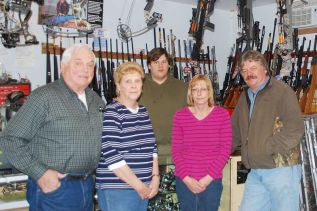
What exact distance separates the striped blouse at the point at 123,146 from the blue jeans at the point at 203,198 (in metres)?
0.44

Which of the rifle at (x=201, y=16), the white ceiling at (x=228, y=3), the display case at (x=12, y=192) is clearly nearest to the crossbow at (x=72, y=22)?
the rifle at (x=201, y=16)

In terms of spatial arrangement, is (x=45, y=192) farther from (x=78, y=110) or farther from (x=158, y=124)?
(x=158, y=124)

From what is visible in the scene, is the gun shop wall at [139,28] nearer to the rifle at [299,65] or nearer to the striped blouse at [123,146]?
the rifle at [299,65]

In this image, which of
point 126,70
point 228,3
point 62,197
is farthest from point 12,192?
point 228,3

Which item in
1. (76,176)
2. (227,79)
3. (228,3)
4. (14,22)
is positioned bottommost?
(76,176)

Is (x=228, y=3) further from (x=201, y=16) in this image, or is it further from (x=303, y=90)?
(x=303, y=90)

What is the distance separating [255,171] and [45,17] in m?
2.24

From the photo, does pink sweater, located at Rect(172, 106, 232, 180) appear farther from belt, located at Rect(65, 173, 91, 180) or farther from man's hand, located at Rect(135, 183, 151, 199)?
belt, located at Rect(65, 173, 91, 180)

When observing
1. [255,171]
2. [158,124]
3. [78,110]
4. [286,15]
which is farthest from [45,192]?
[286,15]

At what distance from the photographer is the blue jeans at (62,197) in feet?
6.52

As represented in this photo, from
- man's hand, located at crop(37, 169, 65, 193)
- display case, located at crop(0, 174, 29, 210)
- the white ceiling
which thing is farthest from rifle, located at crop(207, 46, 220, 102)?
man's hand, located at crop(37, 169, 65, 193)

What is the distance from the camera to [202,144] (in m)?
2.47

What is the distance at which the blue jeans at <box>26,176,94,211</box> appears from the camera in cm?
199

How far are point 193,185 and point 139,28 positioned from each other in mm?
Answer: 2212
